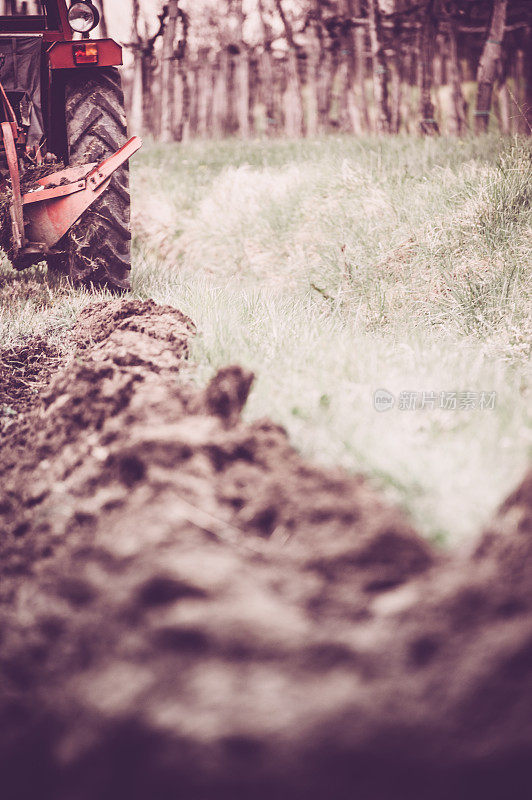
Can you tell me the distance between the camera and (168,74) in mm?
10320

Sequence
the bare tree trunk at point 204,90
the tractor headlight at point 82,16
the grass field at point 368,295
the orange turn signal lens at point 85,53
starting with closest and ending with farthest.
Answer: the grass field at point 368,295 → the orange turn signal lens at point 85,53 → the tractor headlight at point 82,16 → the bare tree trunk at point 204,90

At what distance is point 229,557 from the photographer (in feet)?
3.96

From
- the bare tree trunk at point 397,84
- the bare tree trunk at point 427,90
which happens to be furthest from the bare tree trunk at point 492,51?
the bare tree trunk at point 397,84

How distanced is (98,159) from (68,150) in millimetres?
183

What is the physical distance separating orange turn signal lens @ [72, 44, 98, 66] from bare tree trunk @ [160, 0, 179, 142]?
760 centimetres

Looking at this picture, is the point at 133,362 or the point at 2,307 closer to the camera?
the point at 133,362

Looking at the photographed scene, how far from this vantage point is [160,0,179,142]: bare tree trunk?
399 inches

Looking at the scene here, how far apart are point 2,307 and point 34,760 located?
9.83 feet

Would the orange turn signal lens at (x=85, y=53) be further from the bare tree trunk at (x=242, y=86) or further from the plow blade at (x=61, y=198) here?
the bare tree trunk at (x=242, y=86)

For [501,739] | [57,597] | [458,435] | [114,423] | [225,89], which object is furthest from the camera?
[225,89]

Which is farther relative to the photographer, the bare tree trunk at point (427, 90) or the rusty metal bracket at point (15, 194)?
the bare tree trunk at point (427, 90)

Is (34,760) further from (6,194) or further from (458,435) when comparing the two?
(6,194)

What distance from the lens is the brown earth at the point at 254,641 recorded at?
0.88m

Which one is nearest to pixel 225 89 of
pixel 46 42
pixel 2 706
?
pixel 46 42
